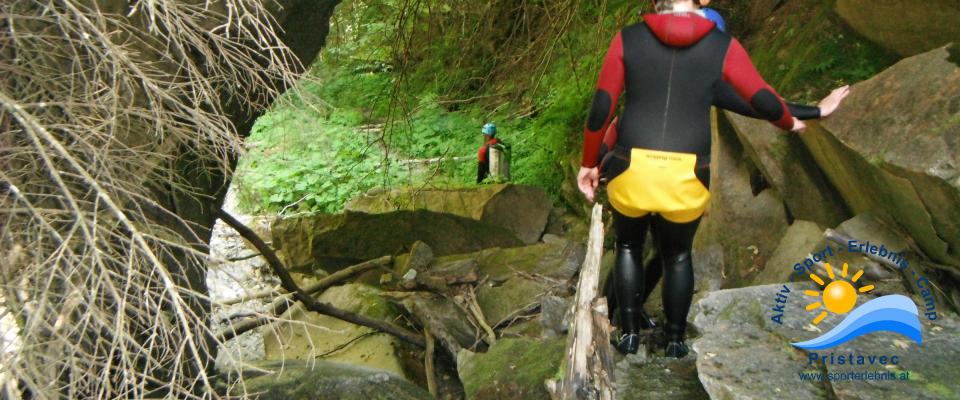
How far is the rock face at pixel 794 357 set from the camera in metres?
2.77

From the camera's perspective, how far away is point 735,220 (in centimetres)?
527

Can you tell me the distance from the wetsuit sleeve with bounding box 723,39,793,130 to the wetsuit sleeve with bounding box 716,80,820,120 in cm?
2

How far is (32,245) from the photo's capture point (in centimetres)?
241

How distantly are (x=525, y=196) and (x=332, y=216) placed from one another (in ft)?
6.59

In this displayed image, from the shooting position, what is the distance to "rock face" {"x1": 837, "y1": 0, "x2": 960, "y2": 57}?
4090 mm

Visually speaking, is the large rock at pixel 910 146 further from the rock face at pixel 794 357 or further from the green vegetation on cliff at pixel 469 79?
the green vegetation on cliff at pixel 469 79

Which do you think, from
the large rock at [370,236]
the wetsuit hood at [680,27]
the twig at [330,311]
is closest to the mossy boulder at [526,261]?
the large rock at [370,236]

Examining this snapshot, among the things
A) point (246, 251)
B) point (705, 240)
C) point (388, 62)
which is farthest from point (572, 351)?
point (246, 251)

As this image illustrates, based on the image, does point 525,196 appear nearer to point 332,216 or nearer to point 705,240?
point 332,216

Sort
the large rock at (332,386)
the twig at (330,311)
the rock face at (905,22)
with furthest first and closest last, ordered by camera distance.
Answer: the twig at (330,311) < the large rock at (332,386) < the rock face at (905,22)

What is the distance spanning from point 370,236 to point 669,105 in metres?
5.35

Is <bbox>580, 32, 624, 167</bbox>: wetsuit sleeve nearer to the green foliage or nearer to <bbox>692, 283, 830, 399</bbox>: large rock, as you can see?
<bbox>692, 283, 830, 399</bbox>: large rock

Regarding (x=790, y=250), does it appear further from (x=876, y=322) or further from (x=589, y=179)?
(x=589, y=179)

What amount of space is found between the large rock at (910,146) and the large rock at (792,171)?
53cm
